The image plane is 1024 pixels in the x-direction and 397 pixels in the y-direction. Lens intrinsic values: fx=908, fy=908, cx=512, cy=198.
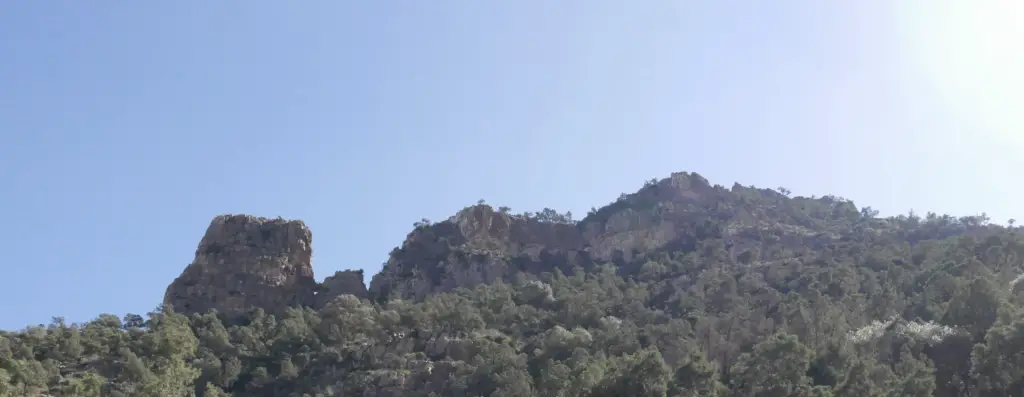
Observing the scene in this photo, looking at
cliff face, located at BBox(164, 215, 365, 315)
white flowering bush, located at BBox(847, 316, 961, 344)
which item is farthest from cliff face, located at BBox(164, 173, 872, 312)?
white flowering bush, located at BBox(847, 316, 961, 344)

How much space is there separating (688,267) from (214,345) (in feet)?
188

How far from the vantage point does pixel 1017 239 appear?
289 feet

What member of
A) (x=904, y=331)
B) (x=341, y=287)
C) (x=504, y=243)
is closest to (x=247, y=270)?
(x=341, y=287)

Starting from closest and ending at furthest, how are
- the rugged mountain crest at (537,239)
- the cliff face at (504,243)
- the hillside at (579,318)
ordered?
the hillside at (579,318)
the cliff face at (504,243)
the rugged mountain crest at (537,239)

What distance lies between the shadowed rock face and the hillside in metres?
0.18

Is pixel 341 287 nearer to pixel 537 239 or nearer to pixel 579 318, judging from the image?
pixel 579 318

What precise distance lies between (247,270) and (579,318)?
34966 millimetres

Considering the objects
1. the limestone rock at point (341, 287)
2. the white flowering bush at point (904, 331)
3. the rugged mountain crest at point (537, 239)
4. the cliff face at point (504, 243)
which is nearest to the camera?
the white flowering bush at point (904, 331)

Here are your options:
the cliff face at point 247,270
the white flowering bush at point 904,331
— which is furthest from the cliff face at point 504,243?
the white flowering bush at point 904,331

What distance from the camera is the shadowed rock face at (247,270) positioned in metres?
90.8

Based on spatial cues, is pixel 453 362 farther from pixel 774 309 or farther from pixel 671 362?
pixel 774 309

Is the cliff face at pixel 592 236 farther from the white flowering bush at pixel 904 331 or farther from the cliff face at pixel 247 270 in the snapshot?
the white flowering bush at pixel 904 331

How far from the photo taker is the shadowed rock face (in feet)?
298

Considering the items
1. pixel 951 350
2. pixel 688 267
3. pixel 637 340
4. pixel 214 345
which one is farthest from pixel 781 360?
pixel 688 267
